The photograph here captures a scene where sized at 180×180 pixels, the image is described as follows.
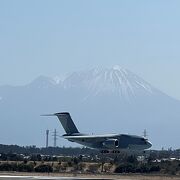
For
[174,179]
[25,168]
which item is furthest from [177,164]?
[174,179]

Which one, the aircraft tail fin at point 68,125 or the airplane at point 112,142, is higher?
the aircraft tail fin at point 68,125

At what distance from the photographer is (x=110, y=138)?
198m

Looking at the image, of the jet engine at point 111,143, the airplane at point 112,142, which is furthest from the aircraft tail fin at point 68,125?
the jet engine at point 111,143

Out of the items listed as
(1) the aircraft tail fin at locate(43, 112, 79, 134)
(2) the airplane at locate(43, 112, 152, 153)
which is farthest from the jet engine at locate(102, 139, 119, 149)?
(1) the aircraft tail fin at locate(43, 112, 79, 134)

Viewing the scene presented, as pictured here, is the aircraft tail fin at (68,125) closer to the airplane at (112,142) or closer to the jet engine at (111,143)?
the airplane at (112,142)

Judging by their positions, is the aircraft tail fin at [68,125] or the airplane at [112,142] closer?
the aircraft tail fin at [68,125]

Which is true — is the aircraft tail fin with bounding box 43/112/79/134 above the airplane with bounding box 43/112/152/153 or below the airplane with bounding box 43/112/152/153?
above

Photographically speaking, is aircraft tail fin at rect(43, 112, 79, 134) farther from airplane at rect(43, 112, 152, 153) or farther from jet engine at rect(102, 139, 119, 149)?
jet engine at rect(102, 139, 119, 149)

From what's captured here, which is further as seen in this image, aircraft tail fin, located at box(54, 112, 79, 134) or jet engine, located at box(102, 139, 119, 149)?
jet engine, located at box(102, 139, 119, 149)

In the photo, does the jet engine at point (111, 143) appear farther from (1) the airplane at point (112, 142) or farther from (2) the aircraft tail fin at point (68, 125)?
(2) the aircraft tail fin at point (68, 125)

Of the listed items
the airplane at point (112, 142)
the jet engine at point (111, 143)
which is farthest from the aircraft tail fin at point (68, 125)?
the jet engine at point (111, 143)

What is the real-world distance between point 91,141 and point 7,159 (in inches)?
887

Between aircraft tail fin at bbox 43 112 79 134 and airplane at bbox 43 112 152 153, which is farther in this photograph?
airplane at bbox 43 112 152 153

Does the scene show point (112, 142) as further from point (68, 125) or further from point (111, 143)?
point (68, 125)
